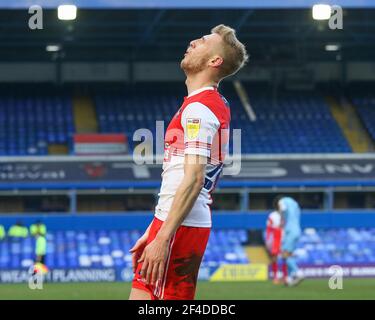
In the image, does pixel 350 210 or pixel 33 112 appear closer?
pixel 350 210

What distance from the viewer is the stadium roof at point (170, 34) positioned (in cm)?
2969

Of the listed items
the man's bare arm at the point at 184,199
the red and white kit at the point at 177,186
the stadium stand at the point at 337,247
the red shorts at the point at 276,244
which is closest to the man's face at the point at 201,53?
the red and white kit at the point at 177,186

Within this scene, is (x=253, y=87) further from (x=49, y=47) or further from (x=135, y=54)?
(x=49, y=47)

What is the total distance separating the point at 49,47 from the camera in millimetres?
33500

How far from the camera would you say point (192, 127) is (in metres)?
5.25

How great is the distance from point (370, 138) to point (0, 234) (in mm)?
12480

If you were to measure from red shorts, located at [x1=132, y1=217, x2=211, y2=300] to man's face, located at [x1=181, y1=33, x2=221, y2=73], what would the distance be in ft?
2.55

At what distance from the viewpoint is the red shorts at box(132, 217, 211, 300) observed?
17.6 feet

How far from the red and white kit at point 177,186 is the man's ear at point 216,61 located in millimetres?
117

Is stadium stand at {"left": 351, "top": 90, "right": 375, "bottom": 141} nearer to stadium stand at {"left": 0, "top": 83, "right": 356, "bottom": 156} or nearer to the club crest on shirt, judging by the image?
stadium stand at {"left": 0, "top": 83, "right": 356, "bottom": 156}

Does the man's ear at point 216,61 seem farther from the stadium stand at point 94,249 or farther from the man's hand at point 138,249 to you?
the stadium stand at point 94,249

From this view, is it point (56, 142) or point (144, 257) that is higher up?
point (56, 142)

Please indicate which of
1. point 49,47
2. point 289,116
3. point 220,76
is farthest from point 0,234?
point 220,76

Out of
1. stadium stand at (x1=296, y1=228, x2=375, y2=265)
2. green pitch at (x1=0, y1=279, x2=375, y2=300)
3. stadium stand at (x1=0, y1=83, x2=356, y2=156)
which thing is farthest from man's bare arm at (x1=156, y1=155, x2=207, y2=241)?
stadium stand at (x1=0, y1=83, x2=356, y2=156)
